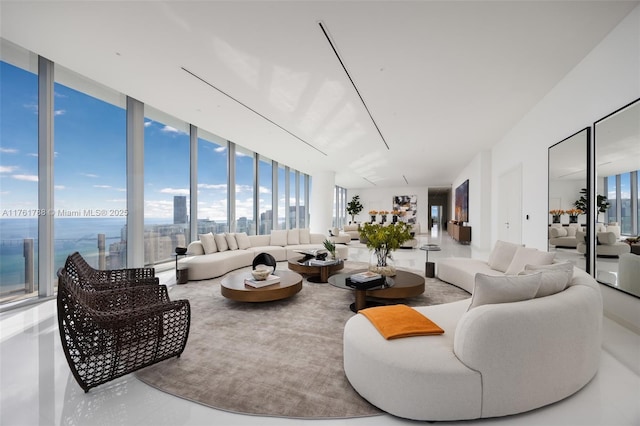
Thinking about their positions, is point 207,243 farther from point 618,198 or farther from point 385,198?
point 385,198

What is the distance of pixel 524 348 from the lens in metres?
1.62

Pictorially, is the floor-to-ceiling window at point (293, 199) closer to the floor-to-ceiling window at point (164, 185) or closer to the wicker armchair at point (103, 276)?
the floor-to-ceiling window at point (164, 185)

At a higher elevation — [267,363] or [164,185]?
[164,185]

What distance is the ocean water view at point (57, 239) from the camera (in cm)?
375

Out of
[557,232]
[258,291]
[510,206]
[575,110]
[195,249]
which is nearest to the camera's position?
[258,291]

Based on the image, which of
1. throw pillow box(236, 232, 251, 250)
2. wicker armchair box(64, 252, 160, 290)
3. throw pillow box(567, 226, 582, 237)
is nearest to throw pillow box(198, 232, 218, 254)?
throw pillow box(236, 232, 251, 250)

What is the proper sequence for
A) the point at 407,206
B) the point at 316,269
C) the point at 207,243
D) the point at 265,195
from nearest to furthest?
the point at 316,269, the point at 207,243, the point at 265,195, the point at 407,206

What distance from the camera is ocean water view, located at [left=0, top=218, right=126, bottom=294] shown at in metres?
3.75

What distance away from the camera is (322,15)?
288 cm

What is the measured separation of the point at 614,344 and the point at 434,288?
2.16m

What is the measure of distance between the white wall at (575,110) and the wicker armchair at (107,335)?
181 inches

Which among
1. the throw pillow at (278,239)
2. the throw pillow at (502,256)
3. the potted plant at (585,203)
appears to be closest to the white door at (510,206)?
the throw pillow at (502,256)

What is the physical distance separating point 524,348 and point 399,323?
758 millimetres

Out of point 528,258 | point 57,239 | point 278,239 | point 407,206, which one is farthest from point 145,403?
point 407,206
